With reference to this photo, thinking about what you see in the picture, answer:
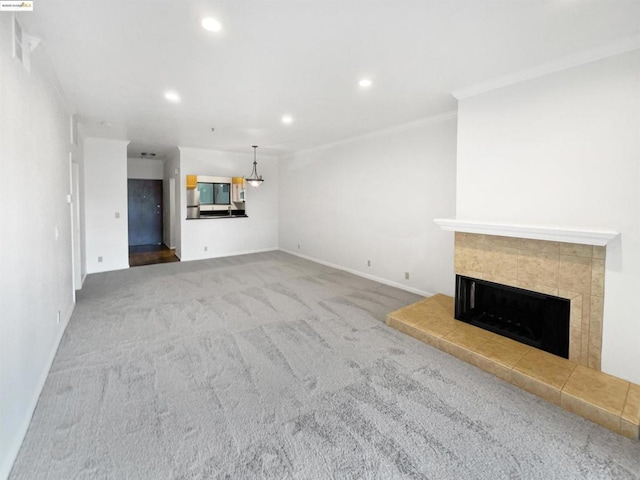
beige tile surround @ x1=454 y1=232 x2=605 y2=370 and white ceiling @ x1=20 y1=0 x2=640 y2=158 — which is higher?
white ceiling @ x1=20 y1=0 x2=640 y2=158

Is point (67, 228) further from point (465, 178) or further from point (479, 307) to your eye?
point (479, 307)

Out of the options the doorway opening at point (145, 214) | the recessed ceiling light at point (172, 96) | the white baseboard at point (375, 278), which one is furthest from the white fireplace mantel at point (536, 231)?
the doorway opening at point (145, 214)

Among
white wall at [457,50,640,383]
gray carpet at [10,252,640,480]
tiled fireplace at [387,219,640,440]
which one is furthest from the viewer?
white wall at [457,50,640,383]

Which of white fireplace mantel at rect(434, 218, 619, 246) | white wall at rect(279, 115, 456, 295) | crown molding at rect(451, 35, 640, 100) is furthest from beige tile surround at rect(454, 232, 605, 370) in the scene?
crown molding at rect(451, 35, 640, 100)

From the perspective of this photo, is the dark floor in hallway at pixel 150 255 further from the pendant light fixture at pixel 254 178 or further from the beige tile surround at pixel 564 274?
the beige tile surround at pixel 564 274

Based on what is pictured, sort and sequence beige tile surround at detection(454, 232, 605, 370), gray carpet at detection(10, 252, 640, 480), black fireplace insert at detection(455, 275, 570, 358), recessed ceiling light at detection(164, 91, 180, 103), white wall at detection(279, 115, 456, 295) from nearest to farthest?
gray carpet at detection(10, 252, 640, 480) < beige tile surround at detection(454, 232, 605, 370) < black fireplace insert at detection(455, 275, 570, 358) < recessed ceiling light at detection(164, 91, 180, 103) < white wall at detection(279, 115, 456, 295)

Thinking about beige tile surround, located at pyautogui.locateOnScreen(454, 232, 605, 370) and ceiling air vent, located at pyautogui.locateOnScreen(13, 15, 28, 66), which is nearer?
ceiling air vent, located at pyautogui.locateOnScreen(13, 15, 28, 66)

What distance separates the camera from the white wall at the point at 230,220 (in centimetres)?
737

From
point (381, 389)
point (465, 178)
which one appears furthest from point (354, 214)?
point (381, 389)

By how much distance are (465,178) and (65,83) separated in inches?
179

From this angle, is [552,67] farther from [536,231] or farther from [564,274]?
[564,274]

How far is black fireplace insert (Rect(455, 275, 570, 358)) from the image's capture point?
2.91 m

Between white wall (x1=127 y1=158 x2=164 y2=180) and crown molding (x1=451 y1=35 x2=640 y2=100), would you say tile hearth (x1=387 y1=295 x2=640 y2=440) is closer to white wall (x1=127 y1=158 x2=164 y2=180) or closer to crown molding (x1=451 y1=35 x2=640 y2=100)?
crown molding (x1=451 y1=35 x2=640 y2=100)

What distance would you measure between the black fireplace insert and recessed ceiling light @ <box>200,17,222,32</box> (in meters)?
3.43
